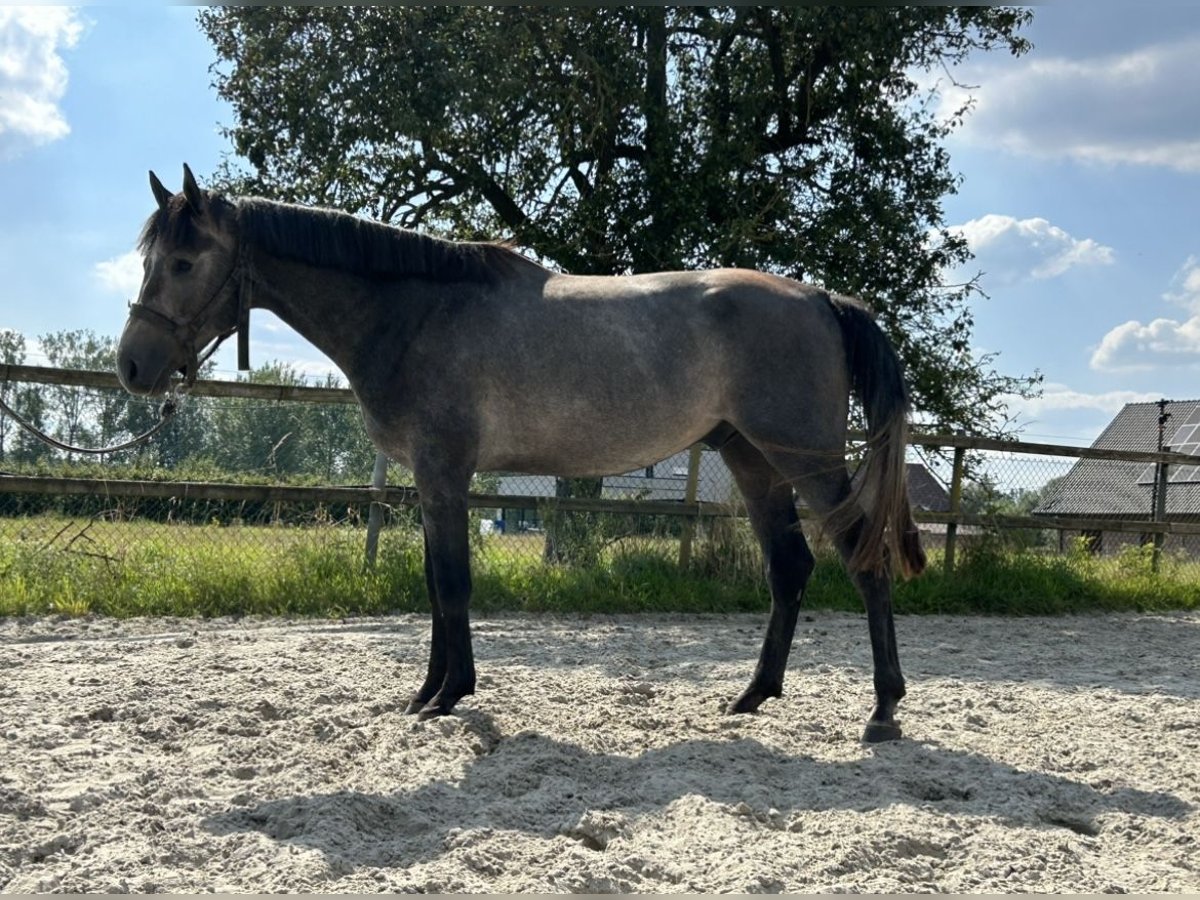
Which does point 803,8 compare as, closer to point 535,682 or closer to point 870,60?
point 870,60

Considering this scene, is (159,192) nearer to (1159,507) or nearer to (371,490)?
(371,490)

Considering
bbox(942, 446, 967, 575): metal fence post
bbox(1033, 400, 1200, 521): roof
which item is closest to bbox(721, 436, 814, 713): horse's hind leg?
bbox(942, 446, 967, 575): metal fence post

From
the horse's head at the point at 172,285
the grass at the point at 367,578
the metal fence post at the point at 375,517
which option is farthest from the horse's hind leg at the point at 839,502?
the metal fence post at the point at 375,517

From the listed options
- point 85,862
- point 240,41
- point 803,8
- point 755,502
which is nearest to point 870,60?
point 803,8

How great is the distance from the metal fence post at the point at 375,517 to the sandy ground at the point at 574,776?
2.05 m

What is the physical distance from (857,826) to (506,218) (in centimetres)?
1090

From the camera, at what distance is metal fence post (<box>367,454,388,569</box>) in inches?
332

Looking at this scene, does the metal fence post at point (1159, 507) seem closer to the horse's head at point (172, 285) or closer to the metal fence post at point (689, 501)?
the metal fence post at point (689, 501)

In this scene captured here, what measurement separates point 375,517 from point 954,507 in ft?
18.4

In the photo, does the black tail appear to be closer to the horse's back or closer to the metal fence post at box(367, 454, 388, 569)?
the horse's back

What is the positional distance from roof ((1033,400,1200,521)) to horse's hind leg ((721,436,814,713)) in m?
20.2

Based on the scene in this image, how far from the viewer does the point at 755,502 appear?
16.6ft

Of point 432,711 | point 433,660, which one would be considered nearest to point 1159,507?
point 433,660

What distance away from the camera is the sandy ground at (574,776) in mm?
Answer: 2771
